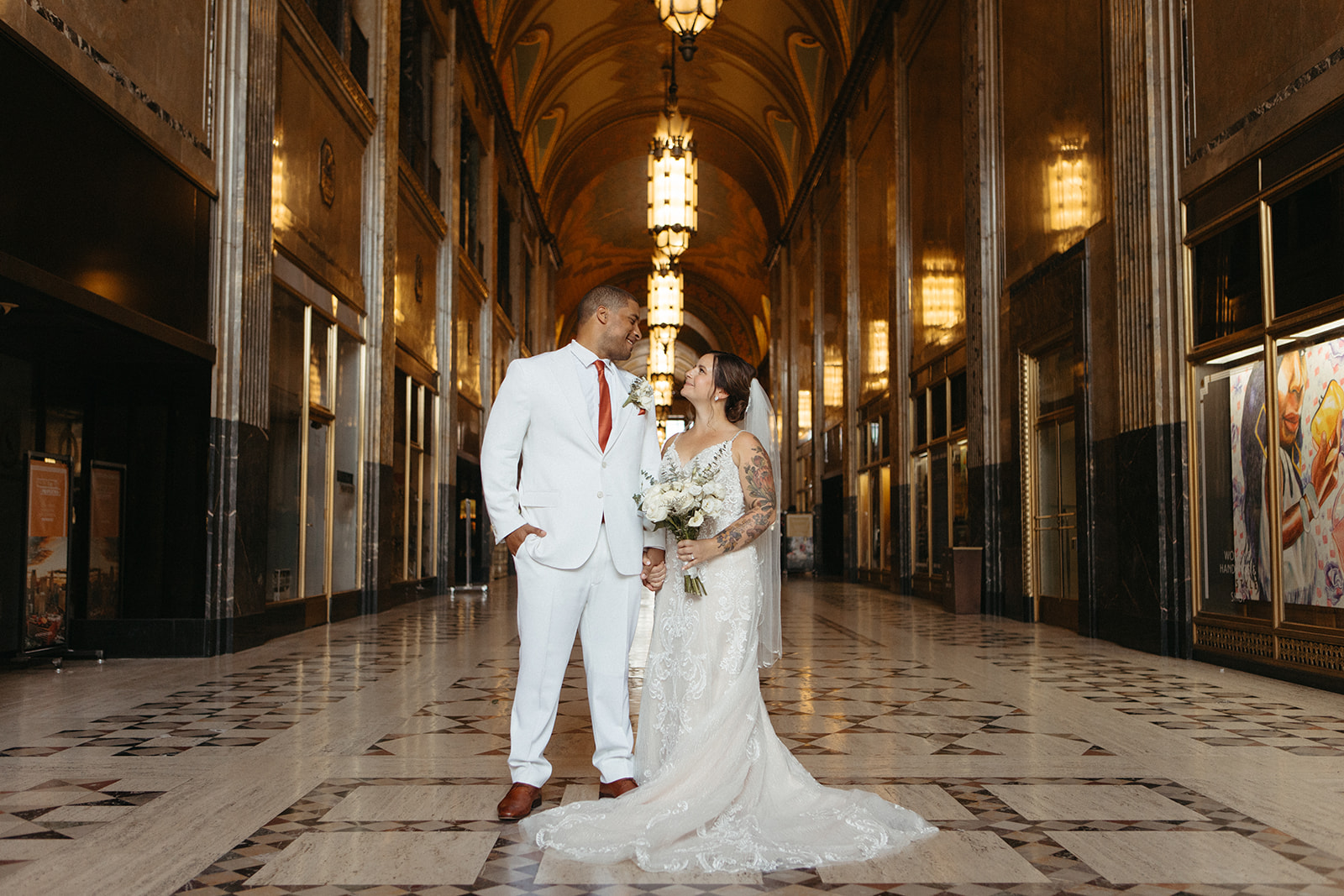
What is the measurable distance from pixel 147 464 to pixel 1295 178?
8020 mm

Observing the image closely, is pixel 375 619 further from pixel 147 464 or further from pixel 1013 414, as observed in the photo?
pixel 1013 414

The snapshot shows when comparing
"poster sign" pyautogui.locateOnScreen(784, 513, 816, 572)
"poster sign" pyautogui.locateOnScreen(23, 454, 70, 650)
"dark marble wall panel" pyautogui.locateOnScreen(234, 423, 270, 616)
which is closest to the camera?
"poster sign" pyautogui.locateOnScreen(23, 454, 70, 650)

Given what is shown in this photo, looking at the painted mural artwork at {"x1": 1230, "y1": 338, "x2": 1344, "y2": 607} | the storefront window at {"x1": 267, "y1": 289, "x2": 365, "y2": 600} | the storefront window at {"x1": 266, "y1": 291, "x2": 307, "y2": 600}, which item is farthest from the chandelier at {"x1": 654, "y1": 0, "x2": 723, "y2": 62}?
the painted mural artwork at {"x1": 1230, "y1": 338, "x2": 1344, "y2": 607}

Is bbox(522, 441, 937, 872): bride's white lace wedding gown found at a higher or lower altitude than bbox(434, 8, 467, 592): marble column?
lower

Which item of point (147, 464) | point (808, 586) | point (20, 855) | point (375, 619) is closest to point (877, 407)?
point (808, 586)

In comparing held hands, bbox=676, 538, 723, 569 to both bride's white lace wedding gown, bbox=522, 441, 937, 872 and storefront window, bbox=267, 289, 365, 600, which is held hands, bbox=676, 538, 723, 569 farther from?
storefront window, bbox=267, 289, 365, 600

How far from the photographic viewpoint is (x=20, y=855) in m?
2.82

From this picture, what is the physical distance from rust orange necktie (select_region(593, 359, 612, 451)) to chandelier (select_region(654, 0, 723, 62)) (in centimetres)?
895

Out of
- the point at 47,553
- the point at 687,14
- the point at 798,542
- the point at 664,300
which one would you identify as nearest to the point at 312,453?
the point at 47,553

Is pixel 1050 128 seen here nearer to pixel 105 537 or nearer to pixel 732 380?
pixel 732 380

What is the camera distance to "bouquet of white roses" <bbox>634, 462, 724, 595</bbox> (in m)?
3.36

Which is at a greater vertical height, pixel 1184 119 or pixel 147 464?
pixel 1184 119

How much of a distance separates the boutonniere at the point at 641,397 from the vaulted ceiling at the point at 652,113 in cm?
1763

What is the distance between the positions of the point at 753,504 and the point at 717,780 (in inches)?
35.5
